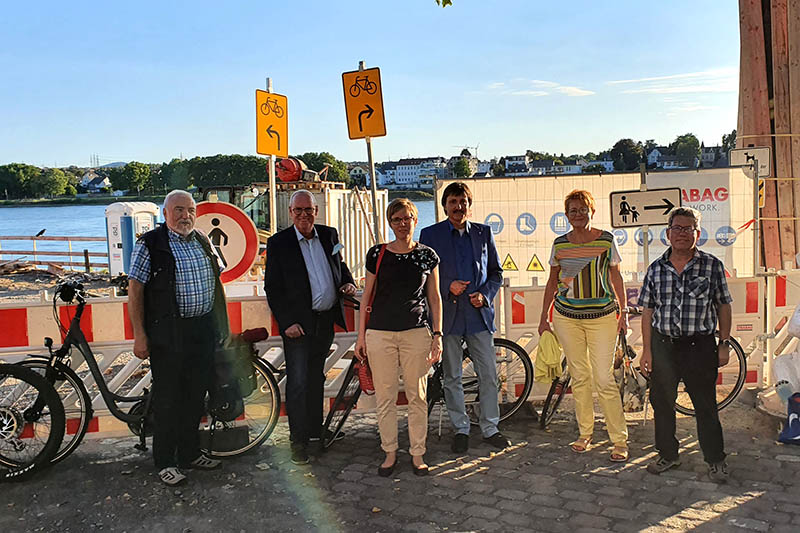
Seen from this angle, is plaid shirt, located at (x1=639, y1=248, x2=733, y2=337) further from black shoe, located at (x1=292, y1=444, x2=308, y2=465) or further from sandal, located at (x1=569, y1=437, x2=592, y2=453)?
black shoe, located at (x1=292, y1=444, x2=308, y2=465)

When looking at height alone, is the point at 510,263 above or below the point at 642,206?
below

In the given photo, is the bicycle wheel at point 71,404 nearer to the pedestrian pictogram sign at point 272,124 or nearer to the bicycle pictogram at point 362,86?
the pedestrian pictogram sign at point 272,124

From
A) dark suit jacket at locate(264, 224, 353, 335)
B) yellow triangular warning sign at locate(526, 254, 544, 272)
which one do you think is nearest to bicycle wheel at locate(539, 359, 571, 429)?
dark suit jacket at locate(264, 224, 353, 335)

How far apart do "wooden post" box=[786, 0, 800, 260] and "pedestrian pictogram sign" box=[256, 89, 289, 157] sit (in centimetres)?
643

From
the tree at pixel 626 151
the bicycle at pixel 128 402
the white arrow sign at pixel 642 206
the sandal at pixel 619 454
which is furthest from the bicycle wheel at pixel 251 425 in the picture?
the tree at pixel 626 151

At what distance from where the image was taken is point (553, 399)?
6.08 m

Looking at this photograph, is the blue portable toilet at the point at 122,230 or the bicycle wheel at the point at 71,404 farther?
the blue portable toilet at the point at 122,230

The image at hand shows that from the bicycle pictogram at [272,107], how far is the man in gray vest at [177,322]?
309 cm

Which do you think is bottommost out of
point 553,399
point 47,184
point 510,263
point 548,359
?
point 553,399

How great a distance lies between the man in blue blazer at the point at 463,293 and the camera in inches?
213

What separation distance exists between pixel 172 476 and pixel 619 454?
3.09 meters

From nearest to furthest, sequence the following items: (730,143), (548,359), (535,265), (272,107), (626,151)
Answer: (548,359), (272,107), (535,265), (730,143), (626,151)

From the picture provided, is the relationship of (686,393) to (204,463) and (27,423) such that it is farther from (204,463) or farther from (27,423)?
(27,423)

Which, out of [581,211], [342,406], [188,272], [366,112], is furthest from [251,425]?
[366,112]
